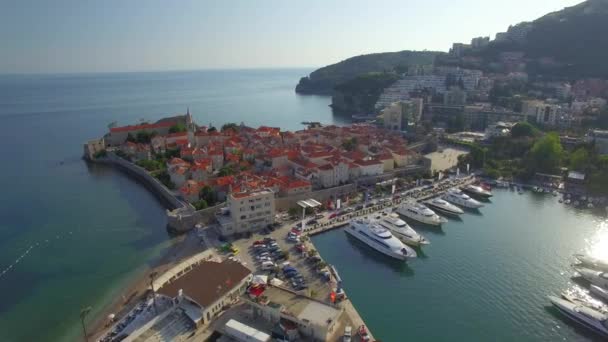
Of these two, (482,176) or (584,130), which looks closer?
(482,176)

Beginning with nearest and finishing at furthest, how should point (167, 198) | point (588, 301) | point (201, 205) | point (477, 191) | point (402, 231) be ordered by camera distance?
1. point (588, 301)
2. point (402, 231)
3. point (201, 205)
4. point (167, 198)
5. point (477, 191)

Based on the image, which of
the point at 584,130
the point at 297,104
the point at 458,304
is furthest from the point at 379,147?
the point at 297,104

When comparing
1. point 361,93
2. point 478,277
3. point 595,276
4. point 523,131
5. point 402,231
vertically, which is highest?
point 361,93

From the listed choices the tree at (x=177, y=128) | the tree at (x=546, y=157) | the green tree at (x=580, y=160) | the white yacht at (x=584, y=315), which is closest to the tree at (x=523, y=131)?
the tree at (x=546, y=157)

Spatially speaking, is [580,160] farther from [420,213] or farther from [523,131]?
[420,213]

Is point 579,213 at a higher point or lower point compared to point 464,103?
lower

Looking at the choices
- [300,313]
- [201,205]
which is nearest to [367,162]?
[201,205]

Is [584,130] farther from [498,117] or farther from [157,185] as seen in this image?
[157,185]

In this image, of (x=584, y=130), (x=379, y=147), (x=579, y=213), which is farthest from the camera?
(x=584, y=130)
